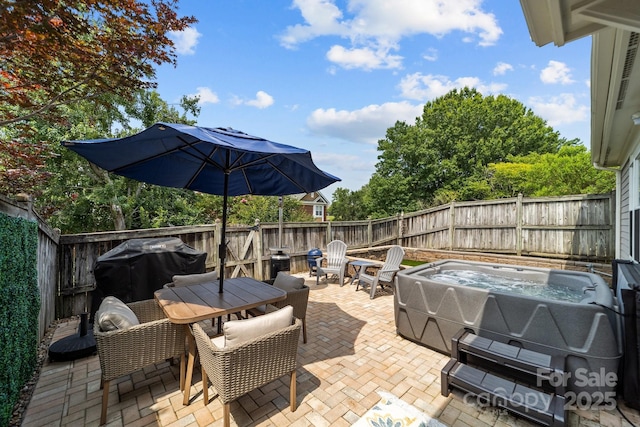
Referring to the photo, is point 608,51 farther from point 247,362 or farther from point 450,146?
point 450,146

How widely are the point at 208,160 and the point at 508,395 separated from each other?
11.3 ft

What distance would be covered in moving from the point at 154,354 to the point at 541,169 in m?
14.1

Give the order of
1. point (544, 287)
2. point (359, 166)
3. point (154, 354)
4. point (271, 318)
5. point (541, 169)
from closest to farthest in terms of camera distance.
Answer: point (271, 318), point (154, 354), point (544, 287), point (541, 169), point (359, 166)

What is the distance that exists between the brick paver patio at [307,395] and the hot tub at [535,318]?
0.26 metres

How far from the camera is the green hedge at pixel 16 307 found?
6.42 feet

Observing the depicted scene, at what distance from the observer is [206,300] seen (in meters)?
2.70

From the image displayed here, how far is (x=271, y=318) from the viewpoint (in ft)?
7.13

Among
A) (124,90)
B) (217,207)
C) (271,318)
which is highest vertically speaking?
(124,90)

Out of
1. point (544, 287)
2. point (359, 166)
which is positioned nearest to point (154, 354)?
point (544, 287)

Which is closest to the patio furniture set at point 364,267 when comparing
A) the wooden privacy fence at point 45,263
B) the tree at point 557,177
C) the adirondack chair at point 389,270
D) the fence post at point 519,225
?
the adirondack chair at point 389,270

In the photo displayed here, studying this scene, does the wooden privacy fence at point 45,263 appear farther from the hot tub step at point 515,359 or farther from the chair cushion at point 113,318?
the hot tub step at point 515,359

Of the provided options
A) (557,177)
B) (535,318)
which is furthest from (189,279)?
(557,177)

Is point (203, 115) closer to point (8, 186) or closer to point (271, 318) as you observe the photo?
point (8, 186)

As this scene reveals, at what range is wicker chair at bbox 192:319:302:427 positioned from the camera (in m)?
1.91
